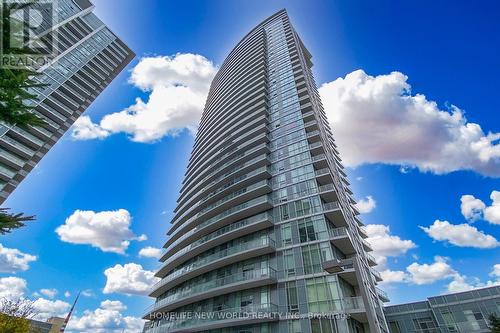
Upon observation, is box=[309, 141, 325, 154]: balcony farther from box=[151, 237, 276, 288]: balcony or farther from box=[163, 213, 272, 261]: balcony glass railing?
box=[151, 237, 276, 288]: balcony

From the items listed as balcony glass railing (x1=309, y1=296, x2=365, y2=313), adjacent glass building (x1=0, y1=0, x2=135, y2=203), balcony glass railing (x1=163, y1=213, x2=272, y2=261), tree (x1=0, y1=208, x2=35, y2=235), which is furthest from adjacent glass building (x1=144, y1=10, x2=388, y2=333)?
adjacent glass building (x1=0, y1=0, x2=135, y2=203)

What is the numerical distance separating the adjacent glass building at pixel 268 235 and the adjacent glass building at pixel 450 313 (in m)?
3.97

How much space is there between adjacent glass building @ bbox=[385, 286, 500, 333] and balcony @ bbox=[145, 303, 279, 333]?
62.9ft

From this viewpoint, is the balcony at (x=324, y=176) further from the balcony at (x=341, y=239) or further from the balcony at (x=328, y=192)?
the balcony at (x=341, y=239)

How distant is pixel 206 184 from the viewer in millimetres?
42531

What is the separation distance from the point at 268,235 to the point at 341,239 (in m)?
8.17

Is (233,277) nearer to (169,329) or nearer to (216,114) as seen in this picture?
(169,329)

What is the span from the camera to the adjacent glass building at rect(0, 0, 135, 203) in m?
40.1

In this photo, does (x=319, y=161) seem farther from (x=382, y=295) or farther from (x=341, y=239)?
(x=382, y=295)

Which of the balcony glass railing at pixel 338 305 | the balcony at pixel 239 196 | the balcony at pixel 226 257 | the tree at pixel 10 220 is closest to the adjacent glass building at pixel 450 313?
the balcony glass railing at pixel 338 305

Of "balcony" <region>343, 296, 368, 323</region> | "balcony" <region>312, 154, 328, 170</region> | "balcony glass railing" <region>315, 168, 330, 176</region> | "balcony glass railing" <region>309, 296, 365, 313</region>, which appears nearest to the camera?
"balcony" <region>343, 296, 368, 323</region>

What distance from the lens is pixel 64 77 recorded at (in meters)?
53.9

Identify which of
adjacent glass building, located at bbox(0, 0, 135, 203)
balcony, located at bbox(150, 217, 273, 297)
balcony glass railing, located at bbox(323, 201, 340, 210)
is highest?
adjacent glass building, located at bbox(0, 0, 135, 203)

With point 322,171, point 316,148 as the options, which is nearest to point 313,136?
point 316,148
